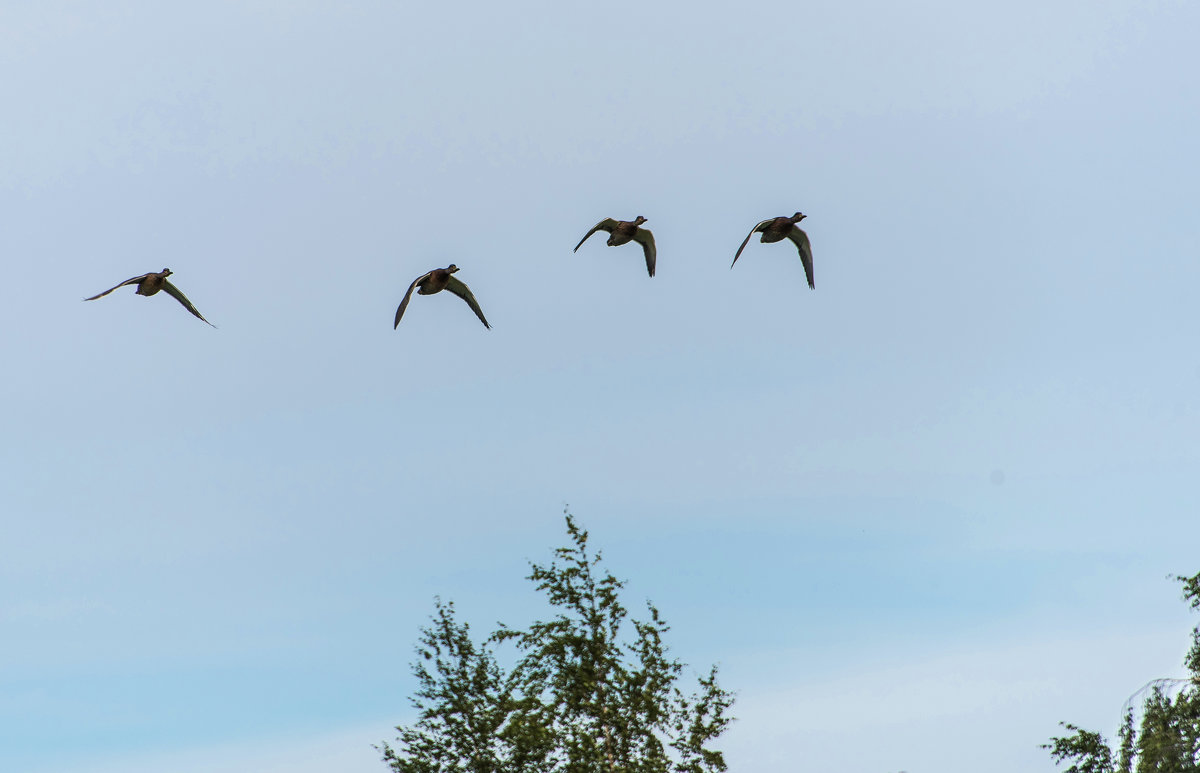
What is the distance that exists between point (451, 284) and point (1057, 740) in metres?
27.6

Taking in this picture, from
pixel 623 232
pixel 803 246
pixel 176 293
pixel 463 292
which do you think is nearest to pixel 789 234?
pixel 803 246

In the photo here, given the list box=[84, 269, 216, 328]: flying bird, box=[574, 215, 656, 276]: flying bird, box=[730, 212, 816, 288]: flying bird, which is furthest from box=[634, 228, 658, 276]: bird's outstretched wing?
box=[84, 269, 216, 328]: flying bird

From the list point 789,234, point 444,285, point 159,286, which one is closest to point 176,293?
point 159,286

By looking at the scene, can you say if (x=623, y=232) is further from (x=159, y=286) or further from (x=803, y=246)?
(x=159, y=286)

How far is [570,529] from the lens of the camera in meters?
37.9

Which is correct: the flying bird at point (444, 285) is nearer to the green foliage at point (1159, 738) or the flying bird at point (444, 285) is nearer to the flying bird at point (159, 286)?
the flying bird at point (159, 286)

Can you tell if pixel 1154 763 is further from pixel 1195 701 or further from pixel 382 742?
pixel 382 742

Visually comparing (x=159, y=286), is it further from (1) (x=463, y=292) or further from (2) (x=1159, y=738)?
(2) (x=1159, y=738)

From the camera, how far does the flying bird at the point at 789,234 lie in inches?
862

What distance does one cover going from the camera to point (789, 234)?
74.9ft

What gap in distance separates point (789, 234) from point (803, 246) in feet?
2.77

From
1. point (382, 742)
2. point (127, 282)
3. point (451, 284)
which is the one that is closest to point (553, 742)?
point (382, 742)

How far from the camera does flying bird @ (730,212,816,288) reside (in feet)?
71.8

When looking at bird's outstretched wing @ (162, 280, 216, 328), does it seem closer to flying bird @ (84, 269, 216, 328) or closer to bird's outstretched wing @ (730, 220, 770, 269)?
flying bird @ (84, 269, 216, 328)
